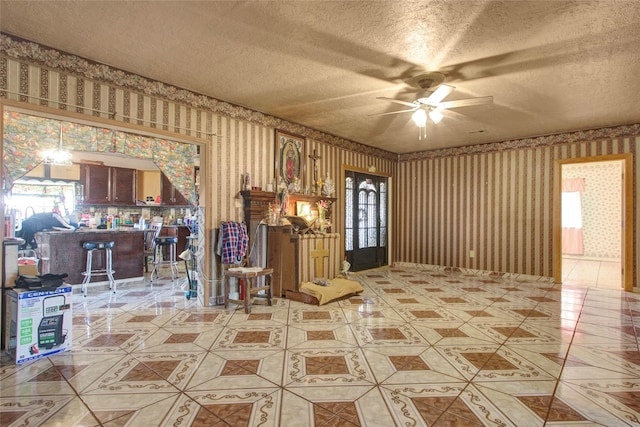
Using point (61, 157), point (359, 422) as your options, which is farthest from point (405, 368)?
point (61, 157)

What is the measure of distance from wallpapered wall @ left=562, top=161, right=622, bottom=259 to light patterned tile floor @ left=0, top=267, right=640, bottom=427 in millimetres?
6085

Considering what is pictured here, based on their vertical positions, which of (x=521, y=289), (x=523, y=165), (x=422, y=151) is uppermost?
(x=422, y=151)

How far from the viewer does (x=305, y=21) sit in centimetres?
264

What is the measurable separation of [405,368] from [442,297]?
2543 millimetres

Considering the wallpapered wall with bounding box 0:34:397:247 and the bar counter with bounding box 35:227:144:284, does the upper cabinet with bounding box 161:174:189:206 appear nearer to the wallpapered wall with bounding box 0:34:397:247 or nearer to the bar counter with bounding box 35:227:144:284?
the bar counter with bounding box 35:227:144:284

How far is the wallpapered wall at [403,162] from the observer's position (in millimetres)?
3225

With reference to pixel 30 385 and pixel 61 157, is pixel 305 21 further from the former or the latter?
pixel 61 157

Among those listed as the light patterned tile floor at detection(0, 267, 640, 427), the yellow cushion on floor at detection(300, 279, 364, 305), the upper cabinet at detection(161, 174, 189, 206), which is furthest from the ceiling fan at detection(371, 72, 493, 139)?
the upper cabinet at detection(161, 174, 189, 206)

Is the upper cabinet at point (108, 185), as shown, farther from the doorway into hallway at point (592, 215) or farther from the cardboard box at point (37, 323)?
the doorway into hallway at point (592, 215)

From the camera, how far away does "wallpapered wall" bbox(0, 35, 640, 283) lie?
3225mm

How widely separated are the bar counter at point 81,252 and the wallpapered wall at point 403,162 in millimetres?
2616

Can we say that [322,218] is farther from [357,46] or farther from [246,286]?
[357,46]

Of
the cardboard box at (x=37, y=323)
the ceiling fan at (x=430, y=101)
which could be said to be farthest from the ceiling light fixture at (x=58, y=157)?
the ceiling fan at (x=430, y=101)

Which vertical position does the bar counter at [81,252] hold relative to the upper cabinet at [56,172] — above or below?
below
